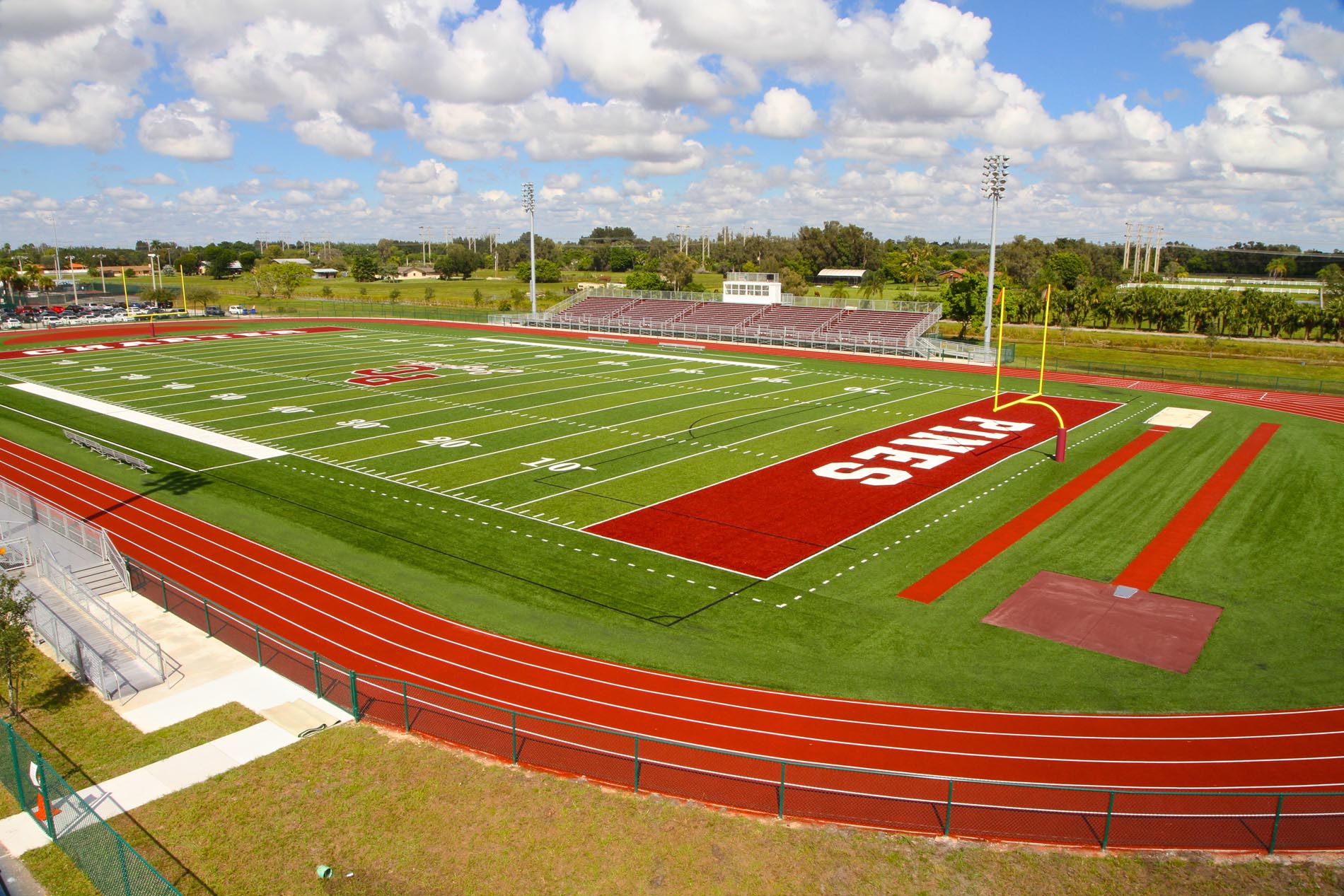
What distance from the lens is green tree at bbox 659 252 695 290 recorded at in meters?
119

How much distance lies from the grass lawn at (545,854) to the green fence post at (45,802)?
0.92ft

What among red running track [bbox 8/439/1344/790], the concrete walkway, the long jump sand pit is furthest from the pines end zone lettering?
the long jump sand pit

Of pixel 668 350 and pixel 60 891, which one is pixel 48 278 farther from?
pixel 60 891

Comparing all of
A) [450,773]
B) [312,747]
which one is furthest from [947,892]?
[312,747]

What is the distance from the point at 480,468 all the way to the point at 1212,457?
88.9ft

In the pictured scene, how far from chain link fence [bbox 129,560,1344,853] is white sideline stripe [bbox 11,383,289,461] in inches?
790

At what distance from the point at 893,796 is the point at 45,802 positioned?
10.9 m

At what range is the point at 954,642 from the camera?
16375mm

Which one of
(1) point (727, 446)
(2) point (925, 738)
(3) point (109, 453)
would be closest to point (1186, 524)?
(1) point (727, 446)

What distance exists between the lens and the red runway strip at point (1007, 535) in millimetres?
19016

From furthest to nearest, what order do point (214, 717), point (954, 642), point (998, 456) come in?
1. point (998, 456)
2. point (954, 642)
3. point (214, 717)

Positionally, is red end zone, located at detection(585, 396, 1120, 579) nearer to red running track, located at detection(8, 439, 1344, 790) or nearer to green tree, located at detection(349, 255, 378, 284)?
red running track, located at detection(8, 439, 1344, 790)

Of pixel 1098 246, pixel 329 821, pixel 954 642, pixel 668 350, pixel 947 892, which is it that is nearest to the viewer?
pixel 947 892

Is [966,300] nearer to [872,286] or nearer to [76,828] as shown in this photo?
[872,286]
